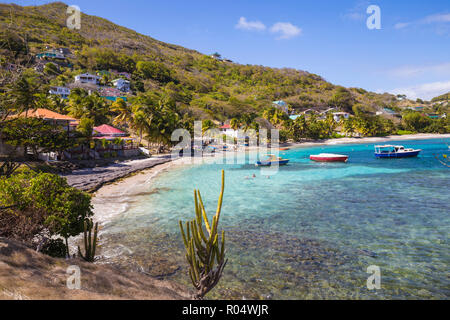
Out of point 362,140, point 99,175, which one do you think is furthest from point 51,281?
point 362,140

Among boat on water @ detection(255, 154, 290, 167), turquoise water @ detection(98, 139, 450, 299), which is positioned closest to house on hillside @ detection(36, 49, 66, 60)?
boat on water @ detection(255, 154, 290, 167)

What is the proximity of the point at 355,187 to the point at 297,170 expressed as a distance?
11785mm

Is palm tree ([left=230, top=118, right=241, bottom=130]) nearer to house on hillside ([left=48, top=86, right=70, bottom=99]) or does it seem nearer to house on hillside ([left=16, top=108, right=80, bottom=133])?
house on hillside ([left=48, top=86, right=70, bottom=99])

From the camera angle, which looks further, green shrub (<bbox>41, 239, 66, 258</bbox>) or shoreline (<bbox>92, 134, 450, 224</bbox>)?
shoreline (<bbox>92, 134, 450, 224</bbox>)

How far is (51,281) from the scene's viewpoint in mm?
5281

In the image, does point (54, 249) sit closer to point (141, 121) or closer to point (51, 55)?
point (141, 121)

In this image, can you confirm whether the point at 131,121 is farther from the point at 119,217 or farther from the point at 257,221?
the point at 257,221

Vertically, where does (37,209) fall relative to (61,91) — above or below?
below

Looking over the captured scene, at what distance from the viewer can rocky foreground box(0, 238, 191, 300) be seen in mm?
4441

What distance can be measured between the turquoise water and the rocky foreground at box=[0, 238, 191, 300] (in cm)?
319

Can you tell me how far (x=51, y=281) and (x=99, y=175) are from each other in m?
25.5

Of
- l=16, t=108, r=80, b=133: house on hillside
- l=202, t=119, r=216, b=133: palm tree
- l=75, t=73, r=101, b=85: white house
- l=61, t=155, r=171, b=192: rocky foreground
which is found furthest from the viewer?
l=75, t=73, r=101, b=85: white house

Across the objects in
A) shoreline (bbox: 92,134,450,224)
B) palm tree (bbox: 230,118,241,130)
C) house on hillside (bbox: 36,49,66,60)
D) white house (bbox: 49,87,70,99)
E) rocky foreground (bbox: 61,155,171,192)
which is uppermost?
house on hillside (bbox: 36,49,66,60)

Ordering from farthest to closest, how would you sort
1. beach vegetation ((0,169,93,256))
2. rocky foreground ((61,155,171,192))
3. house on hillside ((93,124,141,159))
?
house on hillside ((93,124,141,159)), rocky foreground ((61,155,171,192)), beach vegetation ((0,169,93,256))
